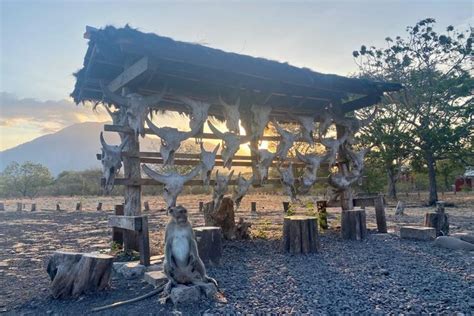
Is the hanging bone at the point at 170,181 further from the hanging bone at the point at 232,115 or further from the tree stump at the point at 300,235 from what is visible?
the tree stump at the point at 300,235

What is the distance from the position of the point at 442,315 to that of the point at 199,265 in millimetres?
3083

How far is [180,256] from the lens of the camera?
518 centimetres

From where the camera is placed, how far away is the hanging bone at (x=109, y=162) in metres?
7.32

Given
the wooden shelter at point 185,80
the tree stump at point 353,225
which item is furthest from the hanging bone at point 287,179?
the tree stump at point 353,225

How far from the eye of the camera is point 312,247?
822 centimetres

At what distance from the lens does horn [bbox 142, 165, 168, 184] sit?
728cm

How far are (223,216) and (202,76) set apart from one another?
3.67m

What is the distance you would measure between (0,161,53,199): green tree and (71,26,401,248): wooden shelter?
3815 centimetres

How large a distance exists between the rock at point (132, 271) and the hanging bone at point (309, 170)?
499cm

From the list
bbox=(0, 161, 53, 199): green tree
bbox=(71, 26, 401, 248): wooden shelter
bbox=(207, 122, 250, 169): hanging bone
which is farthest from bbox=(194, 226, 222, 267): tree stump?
bbox=(0, 161, 53, 199): green tree

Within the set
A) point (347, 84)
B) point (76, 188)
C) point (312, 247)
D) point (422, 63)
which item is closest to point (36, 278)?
point (312, 247)

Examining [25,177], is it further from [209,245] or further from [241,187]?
[209,245]

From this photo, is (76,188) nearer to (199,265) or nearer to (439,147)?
(439,147)

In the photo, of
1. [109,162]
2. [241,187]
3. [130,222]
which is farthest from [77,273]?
[241,187]
